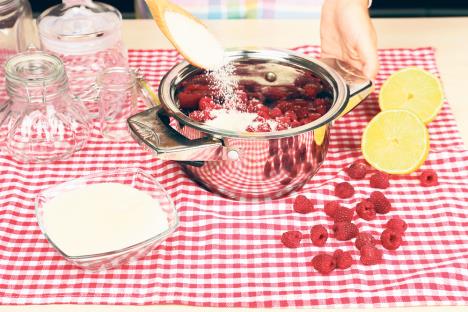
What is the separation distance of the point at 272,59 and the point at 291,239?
375 millimetres

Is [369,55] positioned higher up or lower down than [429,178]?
higher up

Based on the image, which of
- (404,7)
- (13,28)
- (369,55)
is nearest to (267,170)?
(369,55)

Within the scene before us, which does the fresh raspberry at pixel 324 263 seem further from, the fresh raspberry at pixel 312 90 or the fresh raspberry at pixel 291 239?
the fresh raspberry at pixel 312 90

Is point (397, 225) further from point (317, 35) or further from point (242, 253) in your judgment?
point (317, 35)

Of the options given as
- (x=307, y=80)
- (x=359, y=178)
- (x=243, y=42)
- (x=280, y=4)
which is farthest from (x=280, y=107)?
(x=280, y=4)

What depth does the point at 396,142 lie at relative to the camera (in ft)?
4.50

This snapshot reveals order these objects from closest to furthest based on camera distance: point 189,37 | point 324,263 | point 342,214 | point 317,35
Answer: point 324,263, point 342,214, point 189,37, point 317,35

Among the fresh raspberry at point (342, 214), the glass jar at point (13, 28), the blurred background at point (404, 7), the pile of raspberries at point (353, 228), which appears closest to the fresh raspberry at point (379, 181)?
the pile of raspberries at point (353, 228)

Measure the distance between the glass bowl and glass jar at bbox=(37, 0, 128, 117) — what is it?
1.04 feet

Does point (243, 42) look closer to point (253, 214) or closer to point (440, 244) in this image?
point (253, 214)

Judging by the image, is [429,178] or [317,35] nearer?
[429,178]

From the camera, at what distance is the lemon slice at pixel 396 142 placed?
134 centimetres

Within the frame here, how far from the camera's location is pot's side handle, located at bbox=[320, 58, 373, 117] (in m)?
1.30

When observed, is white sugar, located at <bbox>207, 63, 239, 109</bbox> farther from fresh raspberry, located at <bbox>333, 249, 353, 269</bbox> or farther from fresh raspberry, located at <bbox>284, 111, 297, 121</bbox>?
fresh raspberry, located at <bbox>333, 249, 353, 269</bbox>
